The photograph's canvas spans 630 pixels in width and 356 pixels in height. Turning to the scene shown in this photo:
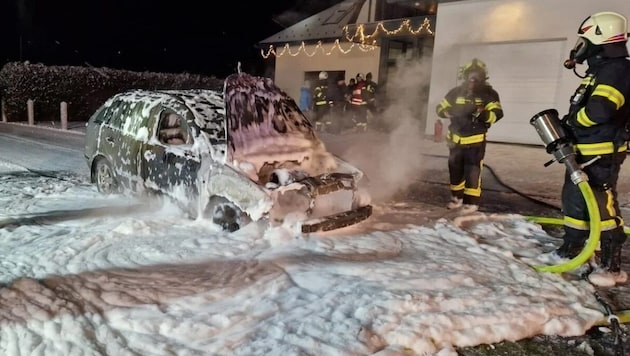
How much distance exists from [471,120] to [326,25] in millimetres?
15120

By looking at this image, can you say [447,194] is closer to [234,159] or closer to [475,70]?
[475,70]

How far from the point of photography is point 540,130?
4051 millimetres

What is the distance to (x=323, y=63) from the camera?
19656 millimetres

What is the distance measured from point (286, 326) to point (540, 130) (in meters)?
2.67

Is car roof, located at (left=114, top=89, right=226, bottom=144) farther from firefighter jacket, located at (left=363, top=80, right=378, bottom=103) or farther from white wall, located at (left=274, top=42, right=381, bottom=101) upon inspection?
white wall, located at (left=274, top=42, right=381, bottom=101)

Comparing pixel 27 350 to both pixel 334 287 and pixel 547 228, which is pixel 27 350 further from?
pixel 547 228

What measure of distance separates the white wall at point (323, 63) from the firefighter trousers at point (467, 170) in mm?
11969

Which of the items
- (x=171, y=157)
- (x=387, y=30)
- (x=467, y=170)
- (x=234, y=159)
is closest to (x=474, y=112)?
(x=467, y=170)

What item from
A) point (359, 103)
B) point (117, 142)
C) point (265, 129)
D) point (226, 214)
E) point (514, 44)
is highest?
point (514, 44)

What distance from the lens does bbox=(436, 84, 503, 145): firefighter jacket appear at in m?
5.89

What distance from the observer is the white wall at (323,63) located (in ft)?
59.2

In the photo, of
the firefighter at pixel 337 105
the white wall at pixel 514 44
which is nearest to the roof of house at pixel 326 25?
the firefighter at pixel 337 105

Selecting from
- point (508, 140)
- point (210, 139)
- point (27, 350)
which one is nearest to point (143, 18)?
point (508, 140)

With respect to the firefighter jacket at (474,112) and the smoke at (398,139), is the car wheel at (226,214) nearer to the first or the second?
the smoke at (398,139)
